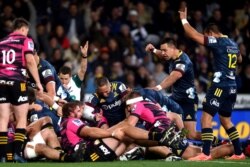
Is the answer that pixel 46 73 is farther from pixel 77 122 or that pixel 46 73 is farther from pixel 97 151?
pixel 97 151

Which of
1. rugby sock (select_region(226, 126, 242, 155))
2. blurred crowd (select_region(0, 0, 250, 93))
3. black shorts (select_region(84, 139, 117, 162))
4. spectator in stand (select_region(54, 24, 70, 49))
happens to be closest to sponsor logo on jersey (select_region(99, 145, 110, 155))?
black shorts (select_region(84, 139, 117, 162))

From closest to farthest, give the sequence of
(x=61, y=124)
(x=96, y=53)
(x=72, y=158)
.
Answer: (x=72, y=158) → (x=61, y=124) → (x=96, y=53)

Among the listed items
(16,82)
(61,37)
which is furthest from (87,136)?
(61,37)

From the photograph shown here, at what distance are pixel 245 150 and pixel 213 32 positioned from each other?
2300 mm

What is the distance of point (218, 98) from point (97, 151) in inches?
81.7

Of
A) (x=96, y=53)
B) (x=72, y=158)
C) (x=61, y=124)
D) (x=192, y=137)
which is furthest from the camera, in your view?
(x=96, y=53)

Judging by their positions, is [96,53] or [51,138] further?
[96,53]

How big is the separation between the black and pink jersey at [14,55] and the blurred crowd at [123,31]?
677 centimetres

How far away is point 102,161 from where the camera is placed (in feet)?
49.2

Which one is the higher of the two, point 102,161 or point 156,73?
point 156,73

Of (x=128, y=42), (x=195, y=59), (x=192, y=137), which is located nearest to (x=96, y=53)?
(x=128, y=42)

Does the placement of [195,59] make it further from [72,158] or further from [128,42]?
[72,158]

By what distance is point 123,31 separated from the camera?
23.0 metres

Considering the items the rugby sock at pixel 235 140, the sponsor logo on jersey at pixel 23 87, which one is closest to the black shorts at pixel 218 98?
the rugby sock at pixel 235 140
